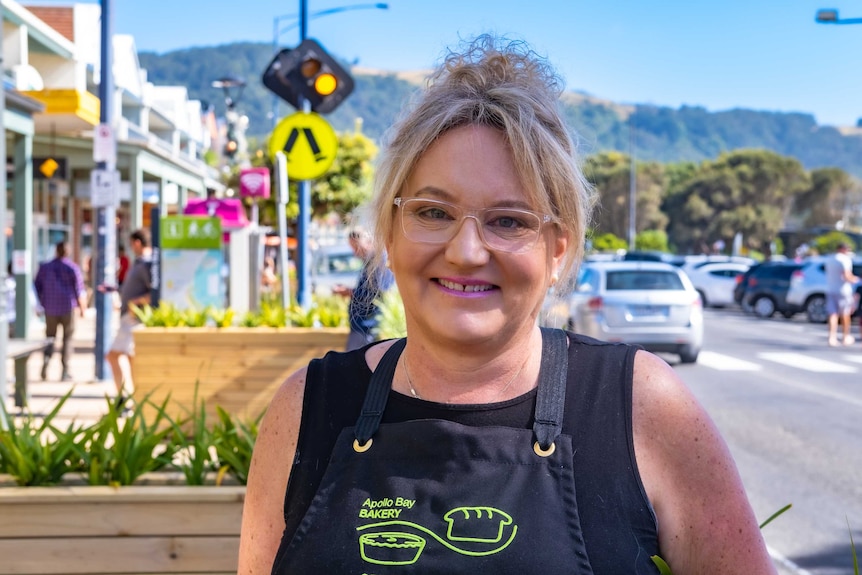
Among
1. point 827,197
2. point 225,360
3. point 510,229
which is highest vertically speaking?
point 827,197

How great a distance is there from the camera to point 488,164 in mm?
1807

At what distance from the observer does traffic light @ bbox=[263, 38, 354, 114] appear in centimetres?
909

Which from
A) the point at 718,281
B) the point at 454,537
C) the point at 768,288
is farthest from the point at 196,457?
the point at 718,281

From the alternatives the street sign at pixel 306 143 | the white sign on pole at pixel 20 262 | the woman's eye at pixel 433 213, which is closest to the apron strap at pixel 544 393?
the woman's eye at pixel 433 213

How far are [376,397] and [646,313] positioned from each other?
1398cm

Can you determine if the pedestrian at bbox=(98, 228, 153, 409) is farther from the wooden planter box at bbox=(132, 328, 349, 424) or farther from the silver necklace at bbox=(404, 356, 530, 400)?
the silver necklace at bbox=(404, 356, 530, 400)

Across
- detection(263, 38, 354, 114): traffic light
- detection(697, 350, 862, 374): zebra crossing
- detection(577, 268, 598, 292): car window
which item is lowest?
detection(697, 350, 862, 374): zebra crossing

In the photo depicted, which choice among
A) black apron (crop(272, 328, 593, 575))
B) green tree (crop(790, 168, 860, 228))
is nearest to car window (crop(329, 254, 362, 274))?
black apron (crop(272, 328, 593, 575))

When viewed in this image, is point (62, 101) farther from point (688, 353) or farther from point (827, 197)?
point (827, 197)

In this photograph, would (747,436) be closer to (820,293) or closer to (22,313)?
(22,313)

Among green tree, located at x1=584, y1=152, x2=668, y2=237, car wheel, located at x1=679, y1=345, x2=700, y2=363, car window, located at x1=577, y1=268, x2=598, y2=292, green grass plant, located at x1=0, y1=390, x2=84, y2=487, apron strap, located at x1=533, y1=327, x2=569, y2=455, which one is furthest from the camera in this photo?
green tree, located at x1=584, y1=152, x2=668, y2=237

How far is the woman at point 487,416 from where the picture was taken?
1.65 m

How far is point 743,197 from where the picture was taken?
296ft

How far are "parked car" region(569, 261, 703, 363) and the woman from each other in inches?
532
